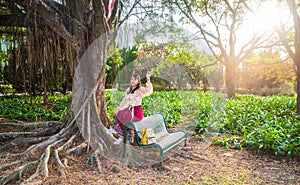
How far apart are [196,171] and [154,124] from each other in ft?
2.75

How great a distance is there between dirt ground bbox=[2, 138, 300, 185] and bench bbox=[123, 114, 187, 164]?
218 mm

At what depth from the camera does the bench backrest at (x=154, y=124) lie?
306cm

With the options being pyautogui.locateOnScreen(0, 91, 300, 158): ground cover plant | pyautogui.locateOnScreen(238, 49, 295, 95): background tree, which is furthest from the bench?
pyautogui.locateOnScreen(238, 49, 295, 95): background tree

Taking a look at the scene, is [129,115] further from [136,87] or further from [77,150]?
[77,150]

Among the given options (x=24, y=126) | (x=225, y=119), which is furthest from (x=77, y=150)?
(x=225, y=119)

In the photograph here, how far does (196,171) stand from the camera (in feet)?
9.50

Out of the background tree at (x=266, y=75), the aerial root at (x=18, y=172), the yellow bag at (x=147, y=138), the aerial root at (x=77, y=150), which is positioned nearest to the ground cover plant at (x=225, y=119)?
the yellow bag at (x=147, y=138)

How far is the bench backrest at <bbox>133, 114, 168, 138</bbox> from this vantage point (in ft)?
10.1

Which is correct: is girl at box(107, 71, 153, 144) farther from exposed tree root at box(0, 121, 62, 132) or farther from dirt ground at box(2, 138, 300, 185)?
exposed tree root at box(0, 121, 62, 132)

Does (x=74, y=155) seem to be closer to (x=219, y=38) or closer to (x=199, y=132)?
(x=199, y=132)

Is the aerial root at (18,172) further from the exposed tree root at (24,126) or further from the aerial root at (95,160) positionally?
the exposed tree root at (24,126)

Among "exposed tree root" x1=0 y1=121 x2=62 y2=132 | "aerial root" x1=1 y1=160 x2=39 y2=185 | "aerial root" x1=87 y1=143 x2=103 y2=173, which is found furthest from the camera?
"exposed tree root" x1=0 y1=121 x2=62 y2=132

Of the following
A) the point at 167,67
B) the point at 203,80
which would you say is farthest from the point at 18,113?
the point at 203,80

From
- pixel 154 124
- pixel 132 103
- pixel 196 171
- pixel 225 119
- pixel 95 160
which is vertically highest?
pixel 132 103
